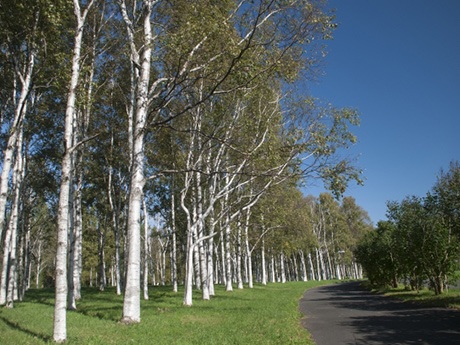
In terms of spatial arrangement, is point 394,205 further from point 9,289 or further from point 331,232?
point 331,232

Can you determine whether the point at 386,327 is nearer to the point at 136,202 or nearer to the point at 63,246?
the point at 136,202

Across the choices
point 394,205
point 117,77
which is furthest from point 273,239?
point 117,77

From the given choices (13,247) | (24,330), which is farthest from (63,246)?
(13,247)

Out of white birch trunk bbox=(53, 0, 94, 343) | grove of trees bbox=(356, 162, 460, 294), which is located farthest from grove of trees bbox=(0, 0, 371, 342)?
grove of trees bbox=(356, 162, 460, 294)

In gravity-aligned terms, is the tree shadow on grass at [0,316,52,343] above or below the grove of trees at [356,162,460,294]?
below

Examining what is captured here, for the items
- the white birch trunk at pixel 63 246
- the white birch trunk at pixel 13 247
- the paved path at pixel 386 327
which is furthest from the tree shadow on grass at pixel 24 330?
the paved path at pixel 386 327

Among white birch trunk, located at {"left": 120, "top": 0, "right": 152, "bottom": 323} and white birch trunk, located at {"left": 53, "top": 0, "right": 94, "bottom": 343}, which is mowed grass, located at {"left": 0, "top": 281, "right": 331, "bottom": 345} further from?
white birch trunk, located at {"left": 120, "top": 0, "right": 152, "bottom": 323}

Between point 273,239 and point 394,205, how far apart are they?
18953 mm

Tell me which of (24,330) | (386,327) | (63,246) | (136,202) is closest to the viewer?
(63,246)

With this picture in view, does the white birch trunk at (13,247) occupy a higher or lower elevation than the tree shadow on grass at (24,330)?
higher

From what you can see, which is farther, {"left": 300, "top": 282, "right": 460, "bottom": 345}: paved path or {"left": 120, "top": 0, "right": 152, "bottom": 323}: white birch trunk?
{"left": 120, "top": 0, "right": 152, "bottom": 323}: white birch trunk

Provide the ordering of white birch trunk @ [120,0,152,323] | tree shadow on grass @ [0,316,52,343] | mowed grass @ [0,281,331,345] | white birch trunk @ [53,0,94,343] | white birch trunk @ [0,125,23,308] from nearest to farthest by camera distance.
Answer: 1. white birch trunk @ [53,0,94,343]
2. mowed grass @ [0,281,331,345]
3. tree shadow on grass @ [0,316,52,343]
4. white birch trunk @ [120,0,152,323]
5. white birch trunk @ [0,125,23,308]

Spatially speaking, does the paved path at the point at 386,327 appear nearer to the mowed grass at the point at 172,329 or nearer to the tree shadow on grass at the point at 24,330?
the mowed grass at the point at 172,329

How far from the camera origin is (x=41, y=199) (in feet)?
121
